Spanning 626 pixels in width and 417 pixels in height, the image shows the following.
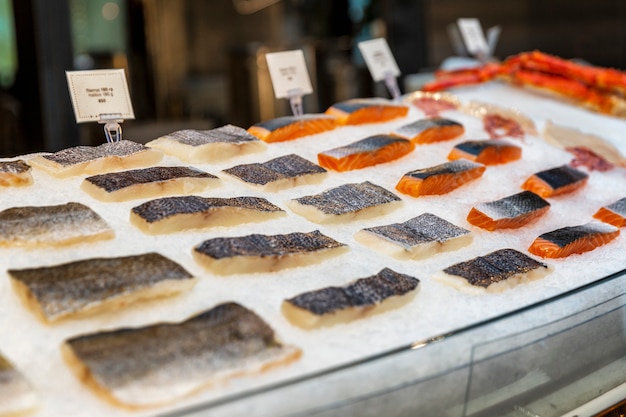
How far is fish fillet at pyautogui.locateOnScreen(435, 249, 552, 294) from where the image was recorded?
1.75 metres

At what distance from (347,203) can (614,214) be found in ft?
3.08

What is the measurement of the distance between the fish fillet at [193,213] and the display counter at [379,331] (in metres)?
0.02

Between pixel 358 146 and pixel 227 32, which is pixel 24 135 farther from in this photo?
pixel 227 32

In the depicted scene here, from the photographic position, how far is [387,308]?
1.59 meters

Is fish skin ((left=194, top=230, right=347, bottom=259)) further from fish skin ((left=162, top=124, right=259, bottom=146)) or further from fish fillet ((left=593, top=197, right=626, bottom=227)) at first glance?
fish fillet ((left=593, top=197, right=626, bottom=227))

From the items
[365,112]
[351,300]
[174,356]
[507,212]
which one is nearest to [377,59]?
[365,112]

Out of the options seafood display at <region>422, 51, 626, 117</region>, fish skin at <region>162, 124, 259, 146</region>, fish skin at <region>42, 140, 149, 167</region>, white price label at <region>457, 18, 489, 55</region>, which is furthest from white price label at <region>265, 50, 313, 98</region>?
white price label at <region>457, 18, 489, 55</region>

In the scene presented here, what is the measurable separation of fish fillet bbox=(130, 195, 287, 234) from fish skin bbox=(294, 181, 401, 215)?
0.50 ft

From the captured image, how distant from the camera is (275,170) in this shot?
7.39 ft

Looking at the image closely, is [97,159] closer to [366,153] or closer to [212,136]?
[212,136]

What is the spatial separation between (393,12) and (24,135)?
3.41 m

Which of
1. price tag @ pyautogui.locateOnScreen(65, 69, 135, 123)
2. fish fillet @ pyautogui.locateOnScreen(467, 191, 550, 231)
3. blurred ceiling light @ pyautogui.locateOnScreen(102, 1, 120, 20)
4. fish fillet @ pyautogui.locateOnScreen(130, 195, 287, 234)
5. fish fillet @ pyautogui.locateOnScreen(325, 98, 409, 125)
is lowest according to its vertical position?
fish fillet @ pyautogui.locateOnScreen(467, 191, 550, 231)

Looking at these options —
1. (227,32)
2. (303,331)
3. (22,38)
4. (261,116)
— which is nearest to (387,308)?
(303,331)

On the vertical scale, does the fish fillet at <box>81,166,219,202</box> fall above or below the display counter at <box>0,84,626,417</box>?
above
